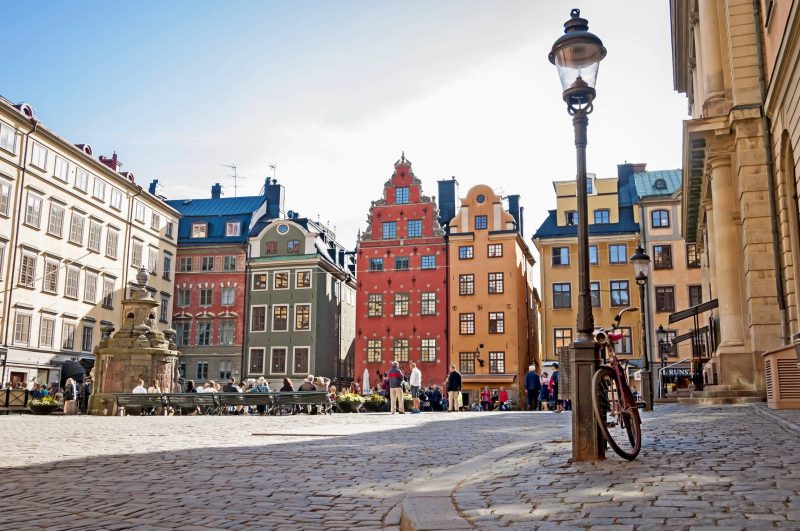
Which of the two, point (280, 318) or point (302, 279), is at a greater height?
point (302, 279)

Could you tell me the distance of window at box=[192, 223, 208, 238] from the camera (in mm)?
63281

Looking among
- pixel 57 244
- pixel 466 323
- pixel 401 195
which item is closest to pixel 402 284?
pixel 466 323

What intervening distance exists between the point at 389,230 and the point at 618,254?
1639cm

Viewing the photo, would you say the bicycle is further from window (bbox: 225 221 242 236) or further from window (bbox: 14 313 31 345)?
window (bbox: 225 221 242 236)

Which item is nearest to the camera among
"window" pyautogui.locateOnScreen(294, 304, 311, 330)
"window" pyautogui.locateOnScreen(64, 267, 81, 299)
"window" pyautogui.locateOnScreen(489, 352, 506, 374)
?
"window" pyautogui.locateOnScreen(64, 267, 81, 299)

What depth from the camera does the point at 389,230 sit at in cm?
5734

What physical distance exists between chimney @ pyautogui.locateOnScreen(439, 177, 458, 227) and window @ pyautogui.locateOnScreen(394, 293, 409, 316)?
6.40 m

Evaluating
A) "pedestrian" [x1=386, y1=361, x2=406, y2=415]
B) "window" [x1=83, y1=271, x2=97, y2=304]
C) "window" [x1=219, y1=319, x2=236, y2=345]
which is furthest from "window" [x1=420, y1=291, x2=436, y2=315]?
"pedestrian" [x1=386, y1=361, x2=406, y2=415]

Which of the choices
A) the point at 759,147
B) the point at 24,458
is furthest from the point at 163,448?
the point at 759,147

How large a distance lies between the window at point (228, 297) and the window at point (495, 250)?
2031 cm

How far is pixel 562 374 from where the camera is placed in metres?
17.8

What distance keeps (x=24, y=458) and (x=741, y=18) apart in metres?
18.2

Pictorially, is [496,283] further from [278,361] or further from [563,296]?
[278,361]

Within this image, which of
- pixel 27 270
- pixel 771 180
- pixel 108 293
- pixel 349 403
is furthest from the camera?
pixel 108 293
